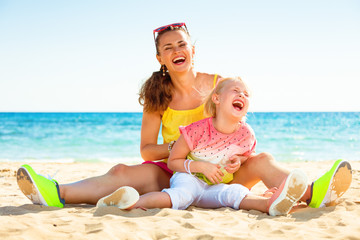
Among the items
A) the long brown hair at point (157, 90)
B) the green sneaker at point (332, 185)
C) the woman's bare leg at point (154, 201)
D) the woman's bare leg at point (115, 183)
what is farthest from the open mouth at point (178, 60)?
the green sneaker at point (332, 185)

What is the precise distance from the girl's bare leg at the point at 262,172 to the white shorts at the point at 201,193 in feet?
0.56

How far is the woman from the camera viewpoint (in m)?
2.63

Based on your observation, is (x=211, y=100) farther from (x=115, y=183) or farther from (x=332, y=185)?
(x=332, y=185)

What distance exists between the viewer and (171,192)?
2.67m

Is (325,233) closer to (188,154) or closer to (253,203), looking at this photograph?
(253,203)

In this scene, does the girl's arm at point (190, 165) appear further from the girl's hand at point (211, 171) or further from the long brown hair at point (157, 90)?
the long brown hair at point (157, 90)

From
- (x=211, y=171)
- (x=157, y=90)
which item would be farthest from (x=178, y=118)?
(x=211, y=171)

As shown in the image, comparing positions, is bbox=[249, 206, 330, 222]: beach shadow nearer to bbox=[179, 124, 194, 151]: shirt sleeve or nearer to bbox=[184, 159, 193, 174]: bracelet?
bbox=[184, 159, 193, 174]: bracelet

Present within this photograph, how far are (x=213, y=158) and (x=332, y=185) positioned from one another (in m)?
0.90

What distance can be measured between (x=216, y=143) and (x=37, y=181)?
1390 mm

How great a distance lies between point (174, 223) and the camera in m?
2.23

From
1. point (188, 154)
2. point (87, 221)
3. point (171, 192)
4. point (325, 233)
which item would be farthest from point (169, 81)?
point (325, 233)

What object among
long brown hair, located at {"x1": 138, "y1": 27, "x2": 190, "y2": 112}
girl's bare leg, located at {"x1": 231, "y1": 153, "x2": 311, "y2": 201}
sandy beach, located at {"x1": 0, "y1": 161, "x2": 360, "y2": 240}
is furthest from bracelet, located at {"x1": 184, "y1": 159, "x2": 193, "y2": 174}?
long brown hair, located at {"x1": 138, "y1": 27, "x2": 190, "y2": 112}

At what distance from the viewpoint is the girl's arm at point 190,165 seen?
9.14 feet
